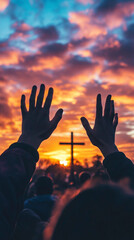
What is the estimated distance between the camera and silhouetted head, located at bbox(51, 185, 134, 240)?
67cm

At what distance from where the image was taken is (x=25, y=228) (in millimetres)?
1397

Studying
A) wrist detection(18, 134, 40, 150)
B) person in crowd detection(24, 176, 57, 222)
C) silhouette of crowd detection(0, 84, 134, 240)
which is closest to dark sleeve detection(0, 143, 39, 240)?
silhouette of crowd detection(0, 84, 134, 240)

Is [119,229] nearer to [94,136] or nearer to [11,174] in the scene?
[11,174]

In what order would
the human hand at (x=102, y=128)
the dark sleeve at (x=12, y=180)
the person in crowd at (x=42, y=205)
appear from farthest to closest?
the person in crowd at (x=42, y=205) < the human hand at (x=102, y=128) < the dark sleeve at (x=12, y=180)

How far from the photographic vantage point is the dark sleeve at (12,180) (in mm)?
1250

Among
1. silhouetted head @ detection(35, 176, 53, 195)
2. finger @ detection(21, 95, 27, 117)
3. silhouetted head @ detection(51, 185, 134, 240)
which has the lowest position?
silhouetted head @ detection(35, 176, 53, 195)

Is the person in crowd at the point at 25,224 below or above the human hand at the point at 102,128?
below

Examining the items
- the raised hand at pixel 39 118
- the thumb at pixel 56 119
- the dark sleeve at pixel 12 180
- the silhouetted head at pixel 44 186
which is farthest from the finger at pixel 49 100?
the silhouetted head at pixel 44 186

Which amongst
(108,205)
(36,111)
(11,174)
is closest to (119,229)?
(108,205)

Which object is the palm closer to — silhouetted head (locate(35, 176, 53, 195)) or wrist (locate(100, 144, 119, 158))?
wrist (locate(100, 144, 119, 158))

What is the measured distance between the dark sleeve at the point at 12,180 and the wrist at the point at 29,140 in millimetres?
149

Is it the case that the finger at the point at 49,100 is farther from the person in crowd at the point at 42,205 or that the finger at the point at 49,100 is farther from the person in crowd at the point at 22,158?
the person in crowd at the point at 42,205

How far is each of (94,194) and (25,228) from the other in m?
0.83

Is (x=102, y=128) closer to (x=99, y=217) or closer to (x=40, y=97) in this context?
(x=40, y=97)
